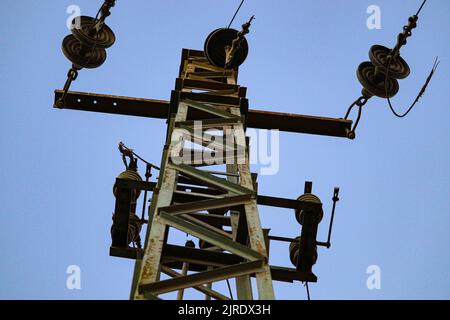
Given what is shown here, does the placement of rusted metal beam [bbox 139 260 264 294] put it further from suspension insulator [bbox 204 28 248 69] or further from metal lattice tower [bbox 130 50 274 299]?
suspension insulator [bbox 204 28 248 69]

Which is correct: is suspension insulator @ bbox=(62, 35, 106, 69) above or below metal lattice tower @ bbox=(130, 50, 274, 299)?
above

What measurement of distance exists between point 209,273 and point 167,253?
141 centimetres

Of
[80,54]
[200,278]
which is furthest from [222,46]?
[200,278]

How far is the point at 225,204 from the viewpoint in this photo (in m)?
5.48

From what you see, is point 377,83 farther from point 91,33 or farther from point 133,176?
point 91,33

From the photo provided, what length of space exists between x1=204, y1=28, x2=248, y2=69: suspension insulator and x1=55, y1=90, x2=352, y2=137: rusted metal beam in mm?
756

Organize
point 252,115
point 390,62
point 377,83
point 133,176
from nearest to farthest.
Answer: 1. point 390,62
2. point 377,83
3. point 133,176
4. point 252,115

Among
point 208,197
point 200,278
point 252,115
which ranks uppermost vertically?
point 252,115

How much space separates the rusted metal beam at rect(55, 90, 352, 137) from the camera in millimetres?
8938

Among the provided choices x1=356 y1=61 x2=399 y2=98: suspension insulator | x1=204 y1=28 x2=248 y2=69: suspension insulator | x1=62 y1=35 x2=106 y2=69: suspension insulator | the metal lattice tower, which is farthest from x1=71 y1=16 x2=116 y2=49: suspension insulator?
x1=356 y1=61 x2=399 y2=98: suspension insulator

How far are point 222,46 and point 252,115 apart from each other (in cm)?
108

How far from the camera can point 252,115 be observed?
9.01 metres

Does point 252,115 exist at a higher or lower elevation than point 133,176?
higher

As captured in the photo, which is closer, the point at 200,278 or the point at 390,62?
the point at 200,278
